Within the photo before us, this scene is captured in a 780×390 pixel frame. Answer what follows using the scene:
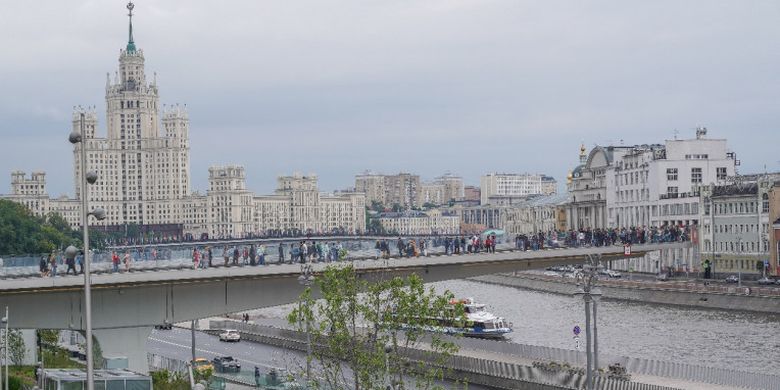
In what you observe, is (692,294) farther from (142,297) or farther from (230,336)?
(142,297)

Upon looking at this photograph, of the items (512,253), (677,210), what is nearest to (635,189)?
(677,210)

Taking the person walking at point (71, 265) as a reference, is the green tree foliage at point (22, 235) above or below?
above

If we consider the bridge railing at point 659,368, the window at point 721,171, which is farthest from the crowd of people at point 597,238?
the window at point 721,171

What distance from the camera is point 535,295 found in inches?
4658

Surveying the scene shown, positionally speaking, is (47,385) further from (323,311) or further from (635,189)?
(635,189)

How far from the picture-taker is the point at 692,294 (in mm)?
93938

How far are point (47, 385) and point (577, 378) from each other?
62.1 feet

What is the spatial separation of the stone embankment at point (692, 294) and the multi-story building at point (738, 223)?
8.60m

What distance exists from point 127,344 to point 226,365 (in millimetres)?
19263

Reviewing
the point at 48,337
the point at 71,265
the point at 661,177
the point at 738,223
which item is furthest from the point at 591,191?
the point at 71,265

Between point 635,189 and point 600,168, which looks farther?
point 600,168

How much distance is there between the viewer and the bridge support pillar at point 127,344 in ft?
144

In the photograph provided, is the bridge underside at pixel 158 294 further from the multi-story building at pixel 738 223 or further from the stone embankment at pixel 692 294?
the multi-story building at pixel 738 223

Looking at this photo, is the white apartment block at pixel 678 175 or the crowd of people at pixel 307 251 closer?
the crowd of people at pixel 307 251
